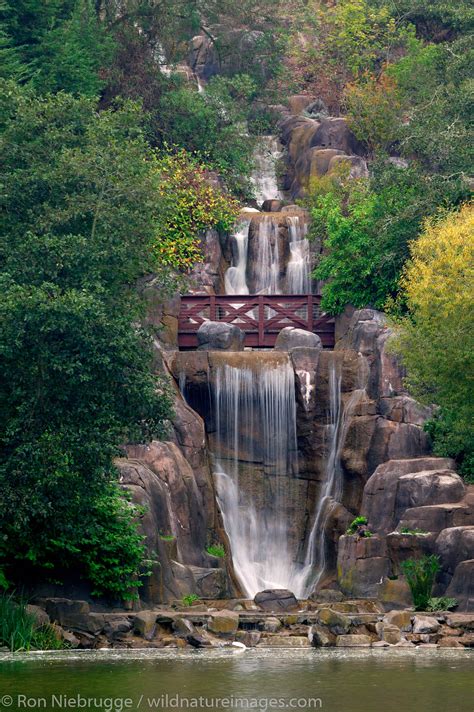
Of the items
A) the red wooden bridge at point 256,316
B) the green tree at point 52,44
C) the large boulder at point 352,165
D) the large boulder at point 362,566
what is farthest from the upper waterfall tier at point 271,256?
the large boulder at point 362,566

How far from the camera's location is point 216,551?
4094cm

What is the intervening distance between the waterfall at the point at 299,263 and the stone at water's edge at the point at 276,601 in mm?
Answer: 18678

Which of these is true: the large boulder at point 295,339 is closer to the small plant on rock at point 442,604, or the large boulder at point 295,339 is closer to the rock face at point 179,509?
the rock face at point 179,509

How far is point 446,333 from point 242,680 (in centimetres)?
1616

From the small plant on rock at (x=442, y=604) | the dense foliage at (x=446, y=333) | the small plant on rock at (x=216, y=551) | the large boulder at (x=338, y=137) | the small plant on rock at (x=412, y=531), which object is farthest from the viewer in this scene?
the large boulder at (x=338, y=137)

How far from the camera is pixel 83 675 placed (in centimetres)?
2238

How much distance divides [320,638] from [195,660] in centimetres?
460

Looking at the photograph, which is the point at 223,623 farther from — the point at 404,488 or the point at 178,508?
the point at 178,508

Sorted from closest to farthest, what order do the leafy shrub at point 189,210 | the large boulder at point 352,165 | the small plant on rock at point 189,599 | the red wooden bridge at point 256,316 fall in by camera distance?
the small plant on rock at point 189,599, the red wooden bridge at point 256,316, the leafy shrub at point 189,210, the large boulder at point 352,165

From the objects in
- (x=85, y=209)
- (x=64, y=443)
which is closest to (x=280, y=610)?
(x=64, y=443)

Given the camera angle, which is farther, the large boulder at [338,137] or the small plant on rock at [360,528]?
the large boulder at [338,137]

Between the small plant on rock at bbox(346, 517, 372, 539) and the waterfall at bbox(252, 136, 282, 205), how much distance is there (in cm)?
2623

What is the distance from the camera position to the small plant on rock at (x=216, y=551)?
133ft

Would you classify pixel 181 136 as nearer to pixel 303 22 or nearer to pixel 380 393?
pixel 303 22
